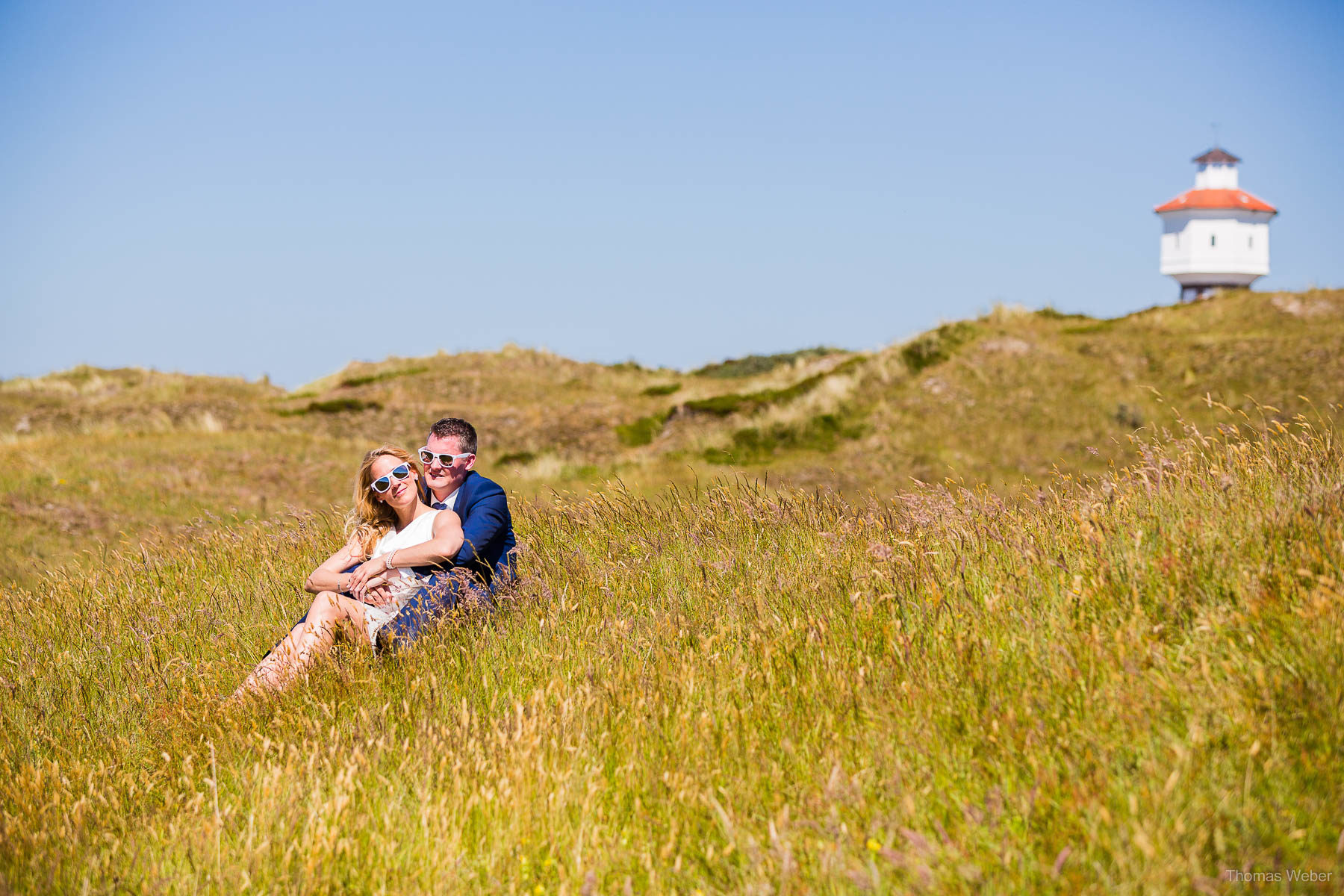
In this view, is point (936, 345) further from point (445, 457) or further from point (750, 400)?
point (445, 457)

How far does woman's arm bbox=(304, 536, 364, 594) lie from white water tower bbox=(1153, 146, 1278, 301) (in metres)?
57.1

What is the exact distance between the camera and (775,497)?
6.29m

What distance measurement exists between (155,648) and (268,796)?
9.41 feet

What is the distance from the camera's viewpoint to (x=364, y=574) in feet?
16.8

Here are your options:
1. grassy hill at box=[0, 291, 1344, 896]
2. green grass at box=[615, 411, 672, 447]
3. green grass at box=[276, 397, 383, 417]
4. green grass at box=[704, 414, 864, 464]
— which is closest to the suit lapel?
grassy hill at box=[0, 291, 1344, 896]

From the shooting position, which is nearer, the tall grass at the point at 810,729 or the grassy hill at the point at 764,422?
the tall grass at the point at 810,729

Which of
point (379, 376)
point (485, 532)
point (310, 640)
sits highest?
point (379, 376)

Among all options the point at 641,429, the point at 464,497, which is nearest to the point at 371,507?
the point at 464,497

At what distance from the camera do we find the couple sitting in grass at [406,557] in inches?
185

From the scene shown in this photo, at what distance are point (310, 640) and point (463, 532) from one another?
39.6 inches

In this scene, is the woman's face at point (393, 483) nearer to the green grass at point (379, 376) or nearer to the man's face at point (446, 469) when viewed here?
the man's face at point (446, 469)

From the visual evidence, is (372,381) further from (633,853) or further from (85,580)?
(633,853)

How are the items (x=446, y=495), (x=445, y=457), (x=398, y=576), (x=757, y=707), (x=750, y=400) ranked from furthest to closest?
(x=750, y=400) < (x=446, y=495) < (x=445, y=457) < (x=398, y=576) < (x=757, y=707)

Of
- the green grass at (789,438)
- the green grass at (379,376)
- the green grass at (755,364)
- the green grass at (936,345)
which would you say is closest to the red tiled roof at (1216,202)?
the green grass at (755,364)
